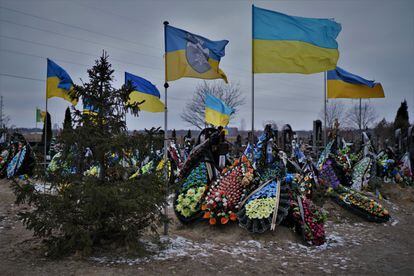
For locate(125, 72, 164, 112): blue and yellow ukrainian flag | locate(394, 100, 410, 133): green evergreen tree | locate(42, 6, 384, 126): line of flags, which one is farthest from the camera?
locate(394, 100, 410, 133): green evergreen tree

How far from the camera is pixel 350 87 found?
43.4 feet

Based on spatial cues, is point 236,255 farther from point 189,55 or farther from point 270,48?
point 270,48

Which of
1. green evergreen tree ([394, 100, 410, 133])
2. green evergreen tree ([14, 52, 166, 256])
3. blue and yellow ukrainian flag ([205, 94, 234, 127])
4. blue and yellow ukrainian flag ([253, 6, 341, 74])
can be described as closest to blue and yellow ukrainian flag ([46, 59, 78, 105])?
blue and yellow ukrainian flag ([205, 94, 234, 127])

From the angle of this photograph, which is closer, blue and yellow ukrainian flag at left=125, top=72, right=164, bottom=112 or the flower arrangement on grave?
the flower arrangement on grave

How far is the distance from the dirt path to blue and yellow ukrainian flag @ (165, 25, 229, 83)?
297cm

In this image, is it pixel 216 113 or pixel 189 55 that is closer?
pixel 189 55

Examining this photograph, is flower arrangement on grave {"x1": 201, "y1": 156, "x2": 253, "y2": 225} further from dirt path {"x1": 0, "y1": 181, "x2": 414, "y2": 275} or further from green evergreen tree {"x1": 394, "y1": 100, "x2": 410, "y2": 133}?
green evergreen tree {"x1": 394, "y1": 100, "x2": 410, "y2": 133}

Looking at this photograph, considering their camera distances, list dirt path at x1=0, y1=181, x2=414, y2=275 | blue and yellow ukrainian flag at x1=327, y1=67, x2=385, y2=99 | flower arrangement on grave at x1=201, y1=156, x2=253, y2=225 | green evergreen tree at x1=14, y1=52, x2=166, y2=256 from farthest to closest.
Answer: blue and yellow ukrainian flag at x1=327, y1=67, x2=385, y2=99
flower arrangement on grave at x1=201, y1=156, x2=253, y2=225
green evergreen tree at x1=14, y1=52, x2=166, y2=256
dirt path at x1=0, y1=181, x2=414, y2=275

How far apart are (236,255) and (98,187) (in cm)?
235

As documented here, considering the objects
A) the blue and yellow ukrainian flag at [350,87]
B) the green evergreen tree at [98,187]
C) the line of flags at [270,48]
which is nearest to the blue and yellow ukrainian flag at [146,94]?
the line of flags at [270,48]

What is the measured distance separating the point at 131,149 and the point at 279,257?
2798 millimetres

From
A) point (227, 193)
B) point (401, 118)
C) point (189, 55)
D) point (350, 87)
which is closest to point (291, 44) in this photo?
point (189, 55)

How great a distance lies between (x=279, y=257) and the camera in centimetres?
591

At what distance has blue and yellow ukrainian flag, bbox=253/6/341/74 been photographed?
26.8 ft
